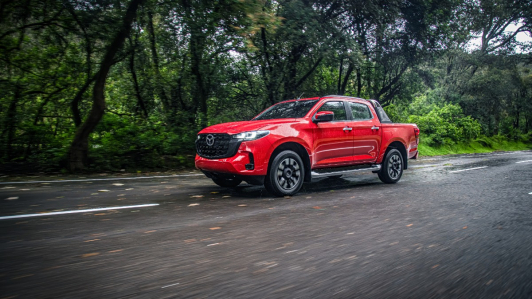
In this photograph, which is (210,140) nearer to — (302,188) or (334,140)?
(302,188)

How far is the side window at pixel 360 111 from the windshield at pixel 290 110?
1043mm

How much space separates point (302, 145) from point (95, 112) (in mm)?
6422

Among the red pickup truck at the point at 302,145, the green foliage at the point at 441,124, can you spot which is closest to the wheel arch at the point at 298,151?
the red pickup truck at the point at 302,145

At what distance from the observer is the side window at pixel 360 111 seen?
8461 millimetres

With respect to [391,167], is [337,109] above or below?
above

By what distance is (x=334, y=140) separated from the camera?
25.6 ft

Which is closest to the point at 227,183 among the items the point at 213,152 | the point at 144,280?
the point at 213,152

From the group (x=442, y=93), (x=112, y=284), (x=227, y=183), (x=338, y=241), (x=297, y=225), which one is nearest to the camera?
(x=112, y=284)

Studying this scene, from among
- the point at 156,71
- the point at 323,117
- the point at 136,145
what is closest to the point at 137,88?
the point at 156,71

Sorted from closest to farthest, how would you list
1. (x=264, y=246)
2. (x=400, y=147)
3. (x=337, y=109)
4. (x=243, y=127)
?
(x=264, y=246)
(x=243, y=127)
(x=337, y=109)
(x=400, y=147)

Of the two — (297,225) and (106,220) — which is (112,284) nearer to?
(106,220)

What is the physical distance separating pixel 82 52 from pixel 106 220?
10.1 meters

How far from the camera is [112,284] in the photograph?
271 centimetres

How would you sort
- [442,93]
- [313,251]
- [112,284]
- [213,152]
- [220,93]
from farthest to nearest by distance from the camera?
1. [442,93]
2. [220,93]
3. [213,152]
4. [313,251]
5. [112,284]
